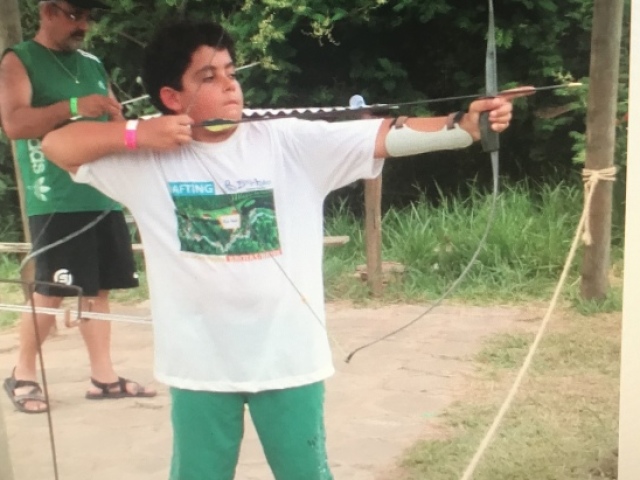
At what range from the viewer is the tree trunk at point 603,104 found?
800 millimetres

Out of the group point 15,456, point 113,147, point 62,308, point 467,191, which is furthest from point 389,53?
point 15,456

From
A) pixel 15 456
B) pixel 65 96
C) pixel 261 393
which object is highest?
pixel 65 96

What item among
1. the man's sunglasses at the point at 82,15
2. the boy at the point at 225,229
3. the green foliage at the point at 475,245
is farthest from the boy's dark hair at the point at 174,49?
the green foliage at the point at 475,245

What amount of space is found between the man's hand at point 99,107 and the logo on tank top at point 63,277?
0.18 metres

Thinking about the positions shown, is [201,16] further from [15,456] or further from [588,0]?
[15,456]

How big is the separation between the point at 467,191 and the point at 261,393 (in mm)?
290

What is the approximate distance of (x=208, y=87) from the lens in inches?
28.1

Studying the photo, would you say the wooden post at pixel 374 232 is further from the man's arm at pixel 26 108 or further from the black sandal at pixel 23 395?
the black sandal at pixel 23 395

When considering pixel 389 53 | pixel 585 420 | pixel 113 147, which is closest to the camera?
pixel 113 147

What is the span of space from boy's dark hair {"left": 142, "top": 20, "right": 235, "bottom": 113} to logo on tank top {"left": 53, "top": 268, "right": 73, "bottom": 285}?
9.2 inches

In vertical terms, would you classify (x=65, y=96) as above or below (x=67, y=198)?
above

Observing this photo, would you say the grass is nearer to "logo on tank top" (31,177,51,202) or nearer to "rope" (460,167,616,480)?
"rope" (460,167,616,480)

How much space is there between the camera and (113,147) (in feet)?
2.31

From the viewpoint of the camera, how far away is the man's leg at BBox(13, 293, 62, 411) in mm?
870
